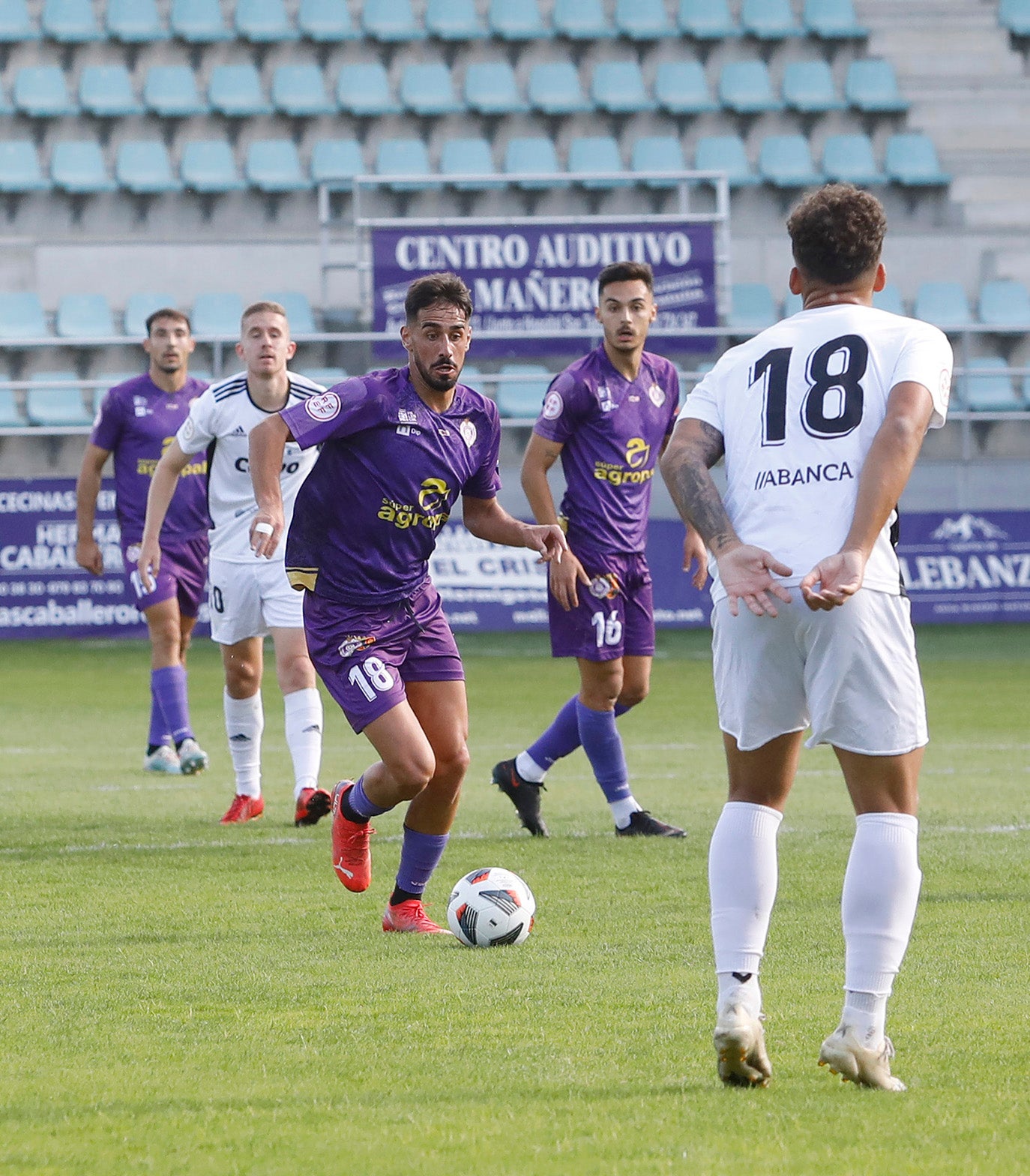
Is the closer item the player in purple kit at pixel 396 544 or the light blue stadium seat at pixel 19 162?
the player in purple kit at pixel 396 544

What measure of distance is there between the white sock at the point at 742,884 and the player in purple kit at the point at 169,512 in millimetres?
6170

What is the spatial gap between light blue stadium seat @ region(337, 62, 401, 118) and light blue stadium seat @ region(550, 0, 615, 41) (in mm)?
2335

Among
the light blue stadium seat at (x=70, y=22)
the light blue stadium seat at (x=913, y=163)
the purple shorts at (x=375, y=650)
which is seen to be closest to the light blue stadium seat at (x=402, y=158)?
the light blue stadium seat at (x=70, y=22)

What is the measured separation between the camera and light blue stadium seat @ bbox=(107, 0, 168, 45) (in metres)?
21.9

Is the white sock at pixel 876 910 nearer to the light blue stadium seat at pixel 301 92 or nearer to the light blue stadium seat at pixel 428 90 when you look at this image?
the light blue stadium seat at pixel 428 90

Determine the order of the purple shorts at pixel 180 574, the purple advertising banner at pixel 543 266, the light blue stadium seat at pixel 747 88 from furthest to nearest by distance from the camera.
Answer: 1. the light blue stadium seat at pixel 747 88
2. the purple advertising banner at pixel 543 266
3. the purple shorts at pixel 180 574

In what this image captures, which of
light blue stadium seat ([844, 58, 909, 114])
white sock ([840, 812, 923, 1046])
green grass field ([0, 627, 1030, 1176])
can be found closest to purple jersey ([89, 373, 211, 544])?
green grass field ([0, 627, 1030, 1176])

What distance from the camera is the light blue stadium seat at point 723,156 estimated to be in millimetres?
21453

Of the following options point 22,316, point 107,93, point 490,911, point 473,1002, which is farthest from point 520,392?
point 473,1002

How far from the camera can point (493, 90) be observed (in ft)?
71.8

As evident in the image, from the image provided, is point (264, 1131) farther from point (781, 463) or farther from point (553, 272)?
point (553, 272)

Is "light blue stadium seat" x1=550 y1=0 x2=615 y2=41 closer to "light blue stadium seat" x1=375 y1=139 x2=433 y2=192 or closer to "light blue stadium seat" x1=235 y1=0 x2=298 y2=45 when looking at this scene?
"light blue stadium seat" x1=375 y1=139 x2=433 y2=192

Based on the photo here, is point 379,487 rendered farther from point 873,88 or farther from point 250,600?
point 873,88

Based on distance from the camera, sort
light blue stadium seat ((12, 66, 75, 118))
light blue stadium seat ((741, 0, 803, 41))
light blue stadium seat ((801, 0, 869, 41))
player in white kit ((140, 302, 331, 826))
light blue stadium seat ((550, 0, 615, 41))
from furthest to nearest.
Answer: light blue stadium seat ((801, 0, 869, 41)) < light blue stadium seat ((741, 0, 803, 41)) < light blue stadium seat ((550, 0, 615, 41)) < light blue stadium seat ((12, 66, 75, 118)) < player in white kit ((140, 302, 331, 826))
